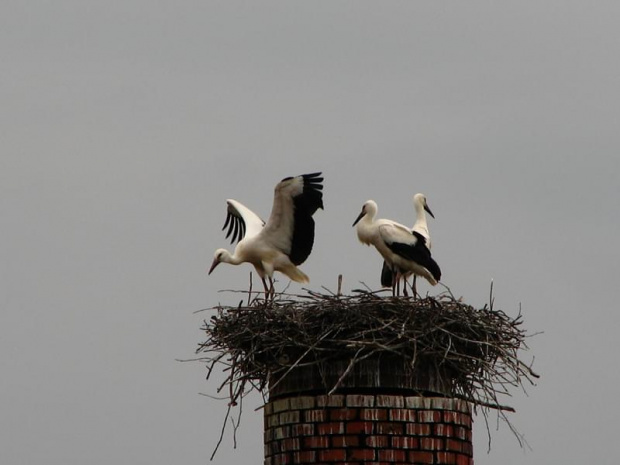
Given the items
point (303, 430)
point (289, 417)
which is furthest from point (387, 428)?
point (289, 417)

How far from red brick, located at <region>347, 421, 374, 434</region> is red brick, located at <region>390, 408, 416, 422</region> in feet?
0.74

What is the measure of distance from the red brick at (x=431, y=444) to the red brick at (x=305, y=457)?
1011mm

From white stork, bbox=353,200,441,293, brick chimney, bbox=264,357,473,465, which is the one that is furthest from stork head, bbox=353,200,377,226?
brick chimney, bbox=264,357,473,465

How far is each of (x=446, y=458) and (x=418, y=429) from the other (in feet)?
1.29

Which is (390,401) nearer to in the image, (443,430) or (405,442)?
(405,442)

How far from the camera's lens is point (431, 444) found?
13492mm

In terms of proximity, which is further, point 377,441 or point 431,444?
point 431,444

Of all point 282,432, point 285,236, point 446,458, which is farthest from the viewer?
point 285,236

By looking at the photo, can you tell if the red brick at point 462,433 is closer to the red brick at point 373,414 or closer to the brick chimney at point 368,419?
the brick chimney at point 368,419

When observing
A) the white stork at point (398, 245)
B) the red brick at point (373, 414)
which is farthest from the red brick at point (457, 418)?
the white stork at point (398, 245)

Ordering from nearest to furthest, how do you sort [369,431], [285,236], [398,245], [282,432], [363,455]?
[363,455], [369,431], [282,432], [398,245], [285,236]

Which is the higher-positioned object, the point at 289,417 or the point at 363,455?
the point at 289,417

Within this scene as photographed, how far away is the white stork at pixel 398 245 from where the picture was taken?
55.3ft

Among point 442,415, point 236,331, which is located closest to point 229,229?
point 236,331
